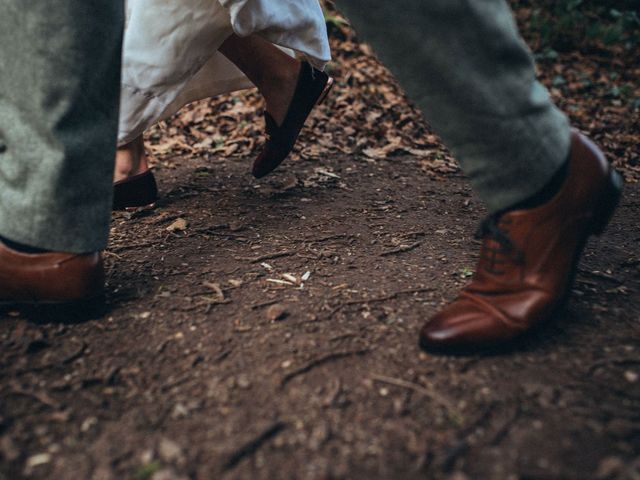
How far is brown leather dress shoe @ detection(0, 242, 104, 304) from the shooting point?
1.42m

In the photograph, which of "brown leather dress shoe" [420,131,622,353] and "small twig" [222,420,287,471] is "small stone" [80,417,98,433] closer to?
"small twig" [222,420,287,471]

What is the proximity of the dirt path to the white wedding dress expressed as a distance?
0.53m

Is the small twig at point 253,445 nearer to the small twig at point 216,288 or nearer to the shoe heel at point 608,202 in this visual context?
the small twig at point 216,288

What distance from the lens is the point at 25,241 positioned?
1.41 meters

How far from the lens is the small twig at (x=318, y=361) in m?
1.21

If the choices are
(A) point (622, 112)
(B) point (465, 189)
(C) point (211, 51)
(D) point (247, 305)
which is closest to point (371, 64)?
(A) point (622, 112)

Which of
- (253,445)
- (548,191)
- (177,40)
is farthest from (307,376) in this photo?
(177,40)

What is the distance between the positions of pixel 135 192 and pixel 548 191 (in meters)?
1.65

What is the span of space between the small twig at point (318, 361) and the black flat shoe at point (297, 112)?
3.72 ft

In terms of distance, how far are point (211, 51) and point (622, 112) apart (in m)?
3.50

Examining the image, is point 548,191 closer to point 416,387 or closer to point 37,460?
point 416,387

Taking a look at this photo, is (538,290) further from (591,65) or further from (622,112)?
(591,65)

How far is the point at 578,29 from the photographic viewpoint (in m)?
6.06

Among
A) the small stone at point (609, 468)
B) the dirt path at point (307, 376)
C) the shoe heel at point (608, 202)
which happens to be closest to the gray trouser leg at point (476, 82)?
the shoe heel at point (608, 202)
